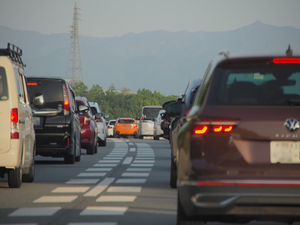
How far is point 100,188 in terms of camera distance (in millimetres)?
11594

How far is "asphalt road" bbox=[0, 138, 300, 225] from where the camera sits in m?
8.00

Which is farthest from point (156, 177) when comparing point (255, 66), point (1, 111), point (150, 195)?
point (255, 66)

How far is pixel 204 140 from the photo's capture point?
5.74 meters

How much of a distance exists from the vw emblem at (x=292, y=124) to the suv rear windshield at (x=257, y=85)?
25cm

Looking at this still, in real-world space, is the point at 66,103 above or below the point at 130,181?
above

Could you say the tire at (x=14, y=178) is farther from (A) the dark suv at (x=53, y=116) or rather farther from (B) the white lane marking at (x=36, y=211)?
(A) the dark suv at (x=53, y=116)

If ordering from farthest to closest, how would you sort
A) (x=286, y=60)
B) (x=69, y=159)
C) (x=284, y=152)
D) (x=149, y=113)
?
(x=149, y=113)
(x=69, y=159)
(x=286, y=60)
(x=284, y=152)

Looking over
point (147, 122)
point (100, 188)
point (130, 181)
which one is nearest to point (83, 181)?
point (130, 181)

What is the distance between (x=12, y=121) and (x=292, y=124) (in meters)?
5.90

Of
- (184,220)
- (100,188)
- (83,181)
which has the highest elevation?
(184,220)

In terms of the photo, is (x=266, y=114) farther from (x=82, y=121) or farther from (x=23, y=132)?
(x=82, y=121)

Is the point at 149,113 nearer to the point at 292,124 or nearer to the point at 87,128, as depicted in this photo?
the point at 87,128

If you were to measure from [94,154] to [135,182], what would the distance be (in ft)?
36.7

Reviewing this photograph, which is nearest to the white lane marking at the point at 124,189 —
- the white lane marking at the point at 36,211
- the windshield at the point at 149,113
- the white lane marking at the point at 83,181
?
the white lane marking at the point at 83,181
